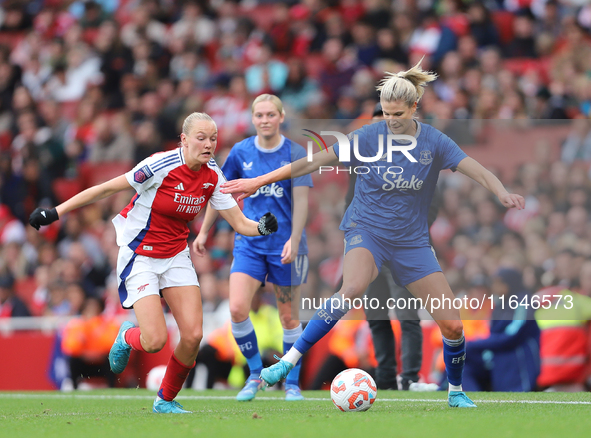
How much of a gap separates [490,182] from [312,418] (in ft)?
6.63

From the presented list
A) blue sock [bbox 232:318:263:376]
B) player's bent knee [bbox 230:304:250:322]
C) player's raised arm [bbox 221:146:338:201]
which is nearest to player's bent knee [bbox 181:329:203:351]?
player's raised arm [bbox 221:146:338:201]

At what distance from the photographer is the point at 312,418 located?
5.42 metres

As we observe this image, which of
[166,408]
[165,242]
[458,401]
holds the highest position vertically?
[165,242]

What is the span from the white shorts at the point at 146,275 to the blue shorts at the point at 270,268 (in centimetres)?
121

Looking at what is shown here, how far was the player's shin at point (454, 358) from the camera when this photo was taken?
5.88 m

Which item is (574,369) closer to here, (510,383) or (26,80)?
(510,383)

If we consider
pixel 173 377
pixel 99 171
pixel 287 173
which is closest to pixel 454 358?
pixel 287 173

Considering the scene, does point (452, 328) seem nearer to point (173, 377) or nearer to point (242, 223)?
point (242, 223)

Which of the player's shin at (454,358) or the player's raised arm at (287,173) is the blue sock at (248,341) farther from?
the player's shin at (454,358)

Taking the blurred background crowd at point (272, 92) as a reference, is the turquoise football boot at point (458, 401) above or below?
below

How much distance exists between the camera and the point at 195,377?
34.1 feet

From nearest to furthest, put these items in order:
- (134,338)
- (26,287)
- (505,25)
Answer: (134,338) < (26,287) < (505,25)

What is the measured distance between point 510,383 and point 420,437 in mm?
4532

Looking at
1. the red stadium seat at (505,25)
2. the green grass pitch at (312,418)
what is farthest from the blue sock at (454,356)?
the red stadium seat at (505,25)
